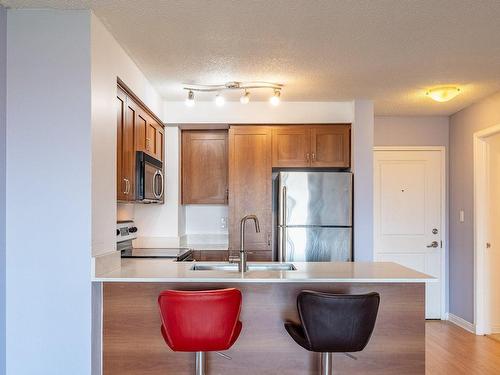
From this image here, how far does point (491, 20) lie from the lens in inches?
94.1

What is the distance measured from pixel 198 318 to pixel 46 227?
986 mm

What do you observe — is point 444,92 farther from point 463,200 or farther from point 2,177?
point 2,177

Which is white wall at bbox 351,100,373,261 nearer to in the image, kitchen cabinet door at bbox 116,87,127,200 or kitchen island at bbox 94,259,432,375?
kitchen island at bbox 94,259,432,375

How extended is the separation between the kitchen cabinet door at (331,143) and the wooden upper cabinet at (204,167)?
38.8 inches

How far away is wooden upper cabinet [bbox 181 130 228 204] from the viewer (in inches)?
181

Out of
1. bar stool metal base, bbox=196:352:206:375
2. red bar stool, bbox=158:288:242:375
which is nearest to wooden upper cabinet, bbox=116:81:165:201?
red bar stool, bbox=158:288:242:375

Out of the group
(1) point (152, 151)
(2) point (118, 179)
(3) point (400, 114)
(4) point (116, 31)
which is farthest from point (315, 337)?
(3) point (400, 114)

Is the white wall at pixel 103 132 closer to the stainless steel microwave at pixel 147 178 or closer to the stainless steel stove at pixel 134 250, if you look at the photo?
the stainless steel microwave at pixel 147 178

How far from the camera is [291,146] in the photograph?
14.2 feet

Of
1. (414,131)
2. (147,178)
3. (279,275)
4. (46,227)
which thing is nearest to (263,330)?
(279,275)

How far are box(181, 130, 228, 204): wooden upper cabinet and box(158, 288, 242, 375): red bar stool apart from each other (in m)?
2.53

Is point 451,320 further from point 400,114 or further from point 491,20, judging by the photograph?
point 491,20

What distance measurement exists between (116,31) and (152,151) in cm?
148

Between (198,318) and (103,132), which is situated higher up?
(103,132)
